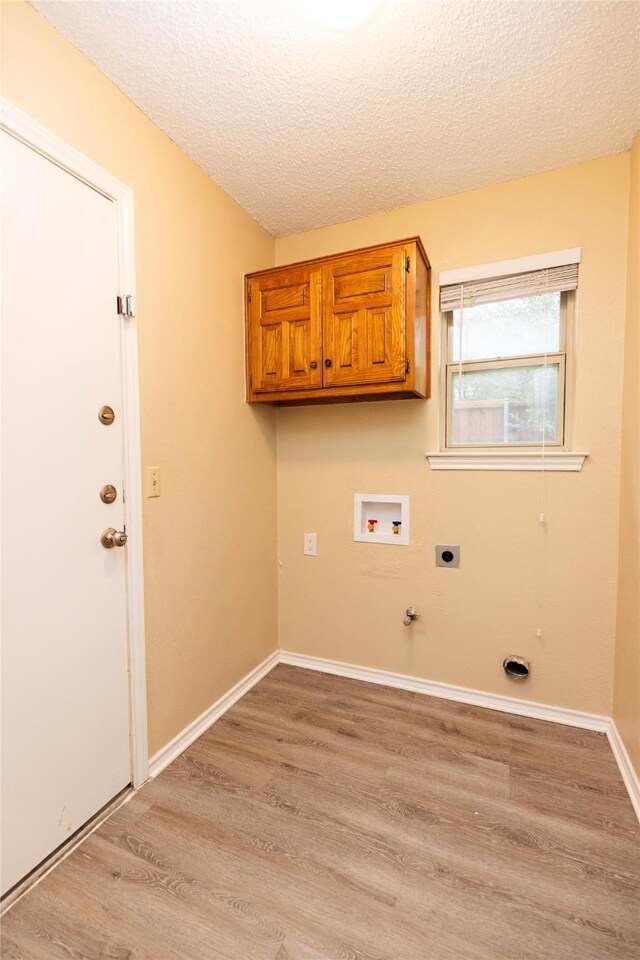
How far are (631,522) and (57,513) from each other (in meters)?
2.12

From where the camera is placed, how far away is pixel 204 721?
1.94 metres

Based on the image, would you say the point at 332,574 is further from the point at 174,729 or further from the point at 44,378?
the point at 44,378

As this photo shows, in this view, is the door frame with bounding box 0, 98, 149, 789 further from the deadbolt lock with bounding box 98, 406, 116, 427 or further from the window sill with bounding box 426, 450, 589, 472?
the window sill with bounding box 426, 450, 589, 472

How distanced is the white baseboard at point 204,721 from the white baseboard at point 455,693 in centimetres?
26

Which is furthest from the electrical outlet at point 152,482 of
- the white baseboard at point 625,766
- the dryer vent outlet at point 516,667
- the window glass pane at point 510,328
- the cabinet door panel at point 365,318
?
the white baseboard at point 625,766

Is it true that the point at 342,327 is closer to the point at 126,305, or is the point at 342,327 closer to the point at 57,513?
the point at 126,305

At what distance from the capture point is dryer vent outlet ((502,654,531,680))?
79.4 inches

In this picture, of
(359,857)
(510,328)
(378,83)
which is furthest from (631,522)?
(378,83)

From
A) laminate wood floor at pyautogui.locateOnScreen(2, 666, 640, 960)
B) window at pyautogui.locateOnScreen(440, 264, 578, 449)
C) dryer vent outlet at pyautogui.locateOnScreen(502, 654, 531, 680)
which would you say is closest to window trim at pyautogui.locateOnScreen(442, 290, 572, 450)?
window at pyautogui.locateOnScreen(440, 264, 578, 449)

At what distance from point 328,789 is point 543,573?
1.34 meters

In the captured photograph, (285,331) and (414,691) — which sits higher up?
(285,331)

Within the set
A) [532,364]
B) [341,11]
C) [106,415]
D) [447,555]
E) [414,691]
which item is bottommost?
[414,691]

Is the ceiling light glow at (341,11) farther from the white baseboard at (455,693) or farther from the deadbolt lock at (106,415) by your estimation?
the white baseboard at (455,693)

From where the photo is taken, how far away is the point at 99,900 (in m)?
1.17
